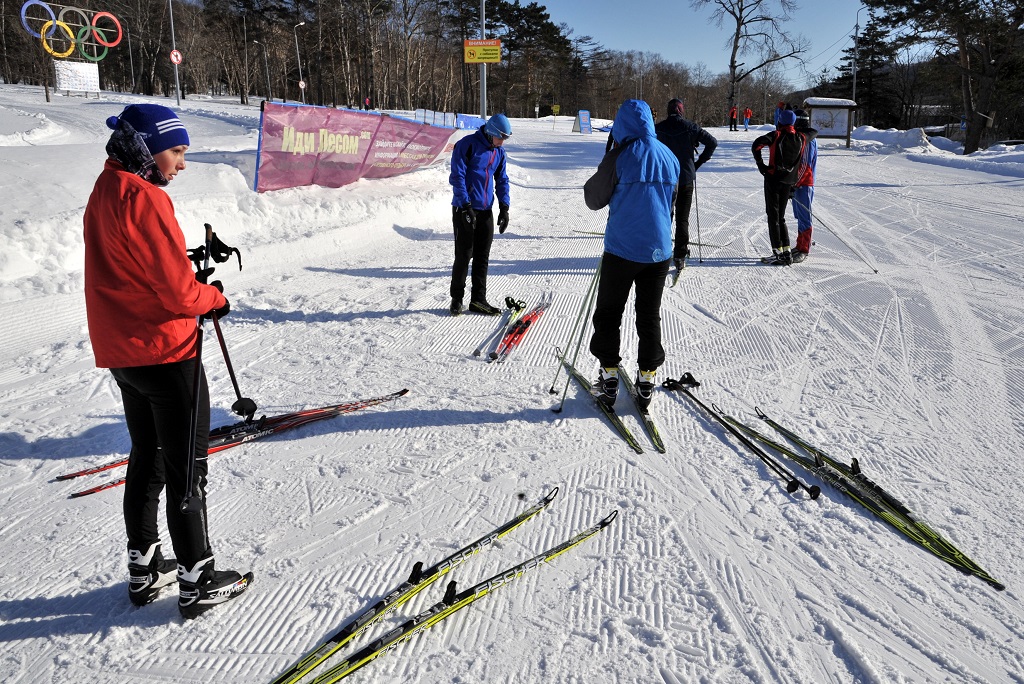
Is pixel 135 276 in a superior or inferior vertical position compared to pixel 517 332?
superior

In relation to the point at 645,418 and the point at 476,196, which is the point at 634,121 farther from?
the point at 476,196

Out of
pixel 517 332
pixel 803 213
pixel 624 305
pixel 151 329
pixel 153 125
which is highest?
pixel 153 125

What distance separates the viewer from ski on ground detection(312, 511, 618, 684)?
2051 mm

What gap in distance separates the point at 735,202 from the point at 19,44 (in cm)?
5450

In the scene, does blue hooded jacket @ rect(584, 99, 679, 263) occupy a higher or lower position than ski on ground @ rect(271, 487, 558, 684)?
higher

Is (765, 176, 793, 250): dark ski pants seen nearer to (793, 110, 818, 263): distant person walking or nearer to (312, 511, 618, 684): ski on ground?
(793, 110, 818, 263): distant person walking

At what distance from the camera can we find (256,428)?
3.70m

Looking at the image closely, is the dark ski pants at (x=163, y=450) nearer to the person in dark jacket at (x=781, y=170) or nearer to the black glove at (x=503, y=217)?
the black glove at (x=503, y=217)

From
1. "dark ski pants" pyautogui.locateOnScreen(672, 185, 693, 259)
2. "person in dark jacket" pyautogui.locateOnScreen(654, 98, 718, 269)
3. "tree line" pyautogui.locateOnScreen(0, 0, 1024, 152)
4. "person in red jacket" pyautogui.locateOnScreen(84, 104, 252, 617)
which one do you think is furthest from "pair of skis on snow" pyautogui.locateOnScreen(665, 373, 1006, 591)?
"tree line" pyautogui.locateOnScreen(0, 0, 1024, 152)

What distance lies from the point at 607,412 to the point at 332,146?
7.83 metres

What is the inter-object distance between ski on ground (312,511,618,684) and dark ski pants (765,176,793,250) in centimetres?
633

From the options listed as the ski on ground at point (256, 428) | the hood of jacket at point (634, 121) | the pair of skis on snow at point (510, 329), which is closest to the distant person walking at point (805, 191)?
the pair of skis on snow at point (510, 329)

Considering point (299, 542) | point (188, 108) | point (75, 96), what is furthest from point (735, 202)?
point (75, 96)

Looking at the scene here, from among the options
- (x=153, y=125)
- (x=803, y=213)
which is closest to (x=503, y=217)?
(x=803, y=213)
